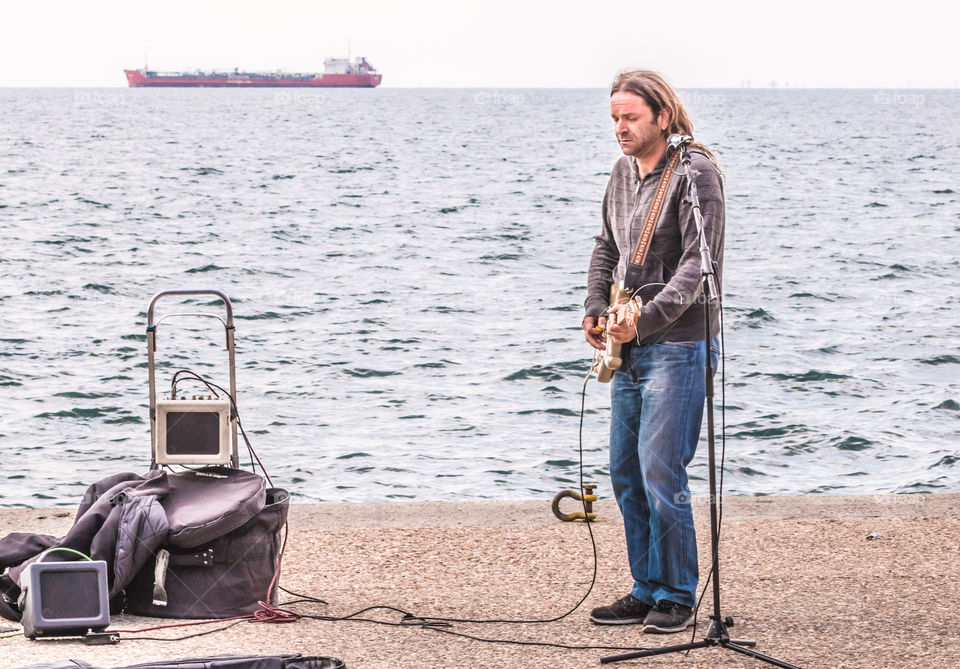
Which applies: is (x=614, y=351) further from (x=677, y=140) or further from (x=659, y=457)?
(x=677, y=140)

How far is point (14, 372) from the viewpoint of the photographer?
1642 cm

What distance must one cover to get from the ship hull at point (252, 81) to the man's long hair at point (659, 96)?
156 metres

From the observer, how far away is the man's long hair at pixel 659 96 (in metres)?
4.41

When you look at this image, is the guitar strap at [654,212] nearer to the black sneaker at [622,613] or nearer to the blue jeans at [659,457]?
the blue jeans at [659,457]

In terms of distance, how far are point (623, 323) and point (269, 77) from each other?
16200cm

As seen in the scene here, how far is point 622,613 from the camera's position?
4.70 m

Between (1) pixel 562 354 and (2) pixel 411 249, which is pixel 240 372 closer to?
(1) pixel 562 354

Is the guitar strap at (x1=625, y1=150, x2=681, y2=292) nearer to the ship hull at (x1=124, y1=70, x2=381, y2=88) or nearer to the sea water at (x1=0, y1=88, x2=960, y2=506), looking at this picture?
the sea water at (x1=0, y1=88, x2=960, y2=506)

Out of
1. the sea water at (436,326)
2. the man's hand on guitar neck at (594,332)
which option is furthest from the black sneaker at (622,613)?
the sea water at (436,326)

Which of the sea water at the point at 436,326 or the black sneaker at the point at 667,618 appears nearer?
the black sneaker at the point at 667,618

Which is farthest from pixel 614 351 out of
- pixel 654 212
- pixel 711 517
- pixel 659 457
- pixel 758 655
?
pixel 758 655

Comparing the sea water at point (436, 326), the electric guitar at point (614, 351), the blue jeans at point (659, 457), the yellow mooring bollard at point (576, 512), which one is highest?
the electric guitar at point (614, 351)

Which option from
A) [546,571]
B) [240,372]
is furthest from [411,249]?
[546,571]

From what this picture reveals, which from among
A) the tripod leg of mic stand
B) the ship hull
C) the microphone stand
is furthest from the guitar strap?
the ship hull
